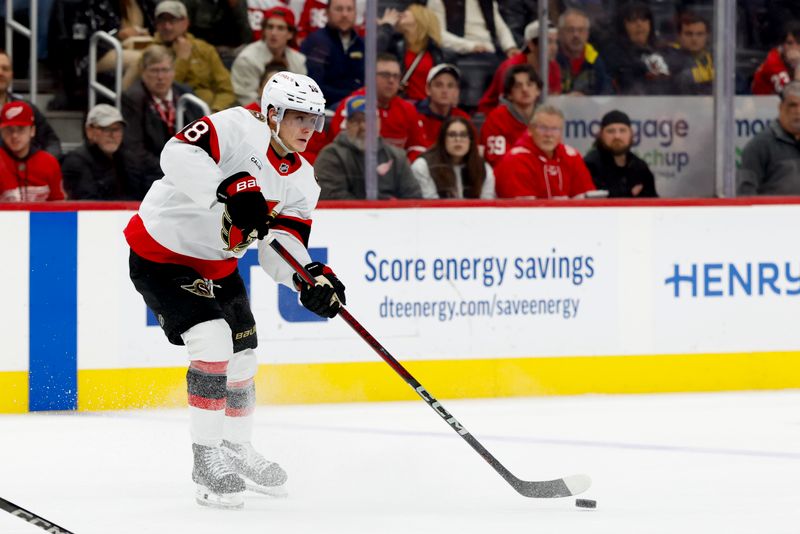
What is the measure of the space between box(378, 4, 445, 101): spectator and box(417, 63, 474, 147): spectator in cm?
3

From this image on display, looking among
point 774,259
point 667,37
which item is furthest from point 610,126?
point 774,259

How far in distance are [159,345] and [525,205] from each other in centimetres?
153

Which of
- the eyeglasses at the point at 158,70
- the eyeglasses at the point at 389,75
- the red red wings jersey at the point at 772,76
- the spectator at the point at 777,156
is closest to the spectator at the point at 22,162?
the eyeglasses at the point at 158,70

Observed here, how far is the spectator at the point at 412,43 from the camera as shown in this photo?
566cm

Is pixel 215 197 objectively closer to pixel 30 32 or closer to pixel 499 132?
pixel 30 32

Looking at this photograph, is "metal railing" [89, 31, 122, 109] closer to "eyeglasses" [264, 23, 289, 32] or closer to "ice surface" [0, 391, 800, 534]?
"eyeglasses" [264, 23, 289, 32]

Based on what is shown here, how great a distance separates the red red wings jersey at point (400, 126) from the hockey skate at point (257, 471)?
1.96m

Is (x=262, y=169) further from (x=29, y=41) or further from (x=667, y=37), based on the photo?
(x=667, y=37)

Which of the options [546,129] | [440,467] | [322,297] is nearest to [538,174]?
[546,129]

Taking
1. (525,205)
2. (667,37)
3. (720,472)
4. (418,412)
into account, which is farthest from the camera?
(667,37)

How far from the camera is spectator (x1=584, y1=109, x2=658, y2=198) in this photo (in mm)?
5863

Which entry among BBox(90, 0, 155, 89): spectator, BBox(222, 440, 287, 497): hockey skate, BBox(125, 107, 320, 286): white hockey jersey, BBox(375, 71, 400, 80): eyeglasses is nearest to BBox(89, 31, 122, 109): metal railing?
BBox(90, 0, 155, 89): spectator

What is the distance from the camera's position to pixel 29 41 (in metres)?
5.47

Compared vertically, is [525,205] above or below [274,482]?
above
